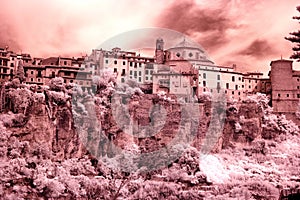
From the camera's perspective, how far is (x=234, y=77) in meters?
22.9

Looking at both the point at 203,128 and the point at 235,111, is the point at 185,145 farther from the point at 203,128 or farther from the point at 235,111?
the point at 235,111

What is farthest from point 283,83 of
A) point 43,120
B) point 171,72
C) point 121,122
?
point 43,120

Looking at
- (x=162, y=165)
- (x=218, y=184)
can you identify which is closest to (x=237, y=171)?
(x=218, y=184)

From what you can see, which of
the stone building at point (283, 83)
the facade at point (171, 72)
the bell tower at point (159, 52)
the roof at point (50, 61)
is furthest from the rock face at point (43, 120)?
the stone building at point (283, 83)

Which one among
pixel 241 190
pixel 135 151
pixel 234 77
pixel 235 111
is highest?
pixel 234 77

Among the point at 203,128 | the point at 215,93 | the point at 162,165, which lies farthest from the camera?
the point at 215,93

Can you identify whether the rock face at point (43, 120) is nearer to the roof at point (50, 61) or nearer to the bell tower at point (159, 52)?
the roof at point (50, 61)

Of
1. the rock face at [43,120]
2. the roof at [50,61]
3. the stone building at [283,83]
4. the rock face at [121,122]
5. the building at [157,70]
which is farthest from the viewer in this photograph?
the stone building at [283,83]

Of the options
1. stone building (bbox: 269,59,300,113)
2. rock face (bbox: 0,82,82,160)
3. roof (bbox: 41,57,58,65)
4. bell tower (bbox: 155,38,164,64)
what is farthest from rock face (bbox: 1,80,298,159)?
bell tower (bbox: 155,38,164,64)

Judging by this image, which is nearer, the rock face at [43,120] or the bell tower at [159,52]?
the rock face at [43,120]

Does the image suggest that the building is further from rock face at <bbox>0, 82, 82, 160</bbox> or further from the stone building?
rock face at <bbox>0, 82, 82, 160</bbox>

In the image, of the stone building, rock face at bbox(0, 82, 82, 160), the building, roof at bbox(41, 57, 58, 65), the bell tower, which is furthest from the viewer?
the stone building

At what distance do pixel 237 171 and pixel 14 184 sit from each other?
7868mm

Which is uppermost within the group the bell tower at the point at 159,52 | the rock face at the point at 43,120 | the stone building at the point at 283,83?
the bell tower at the point at 159,52
